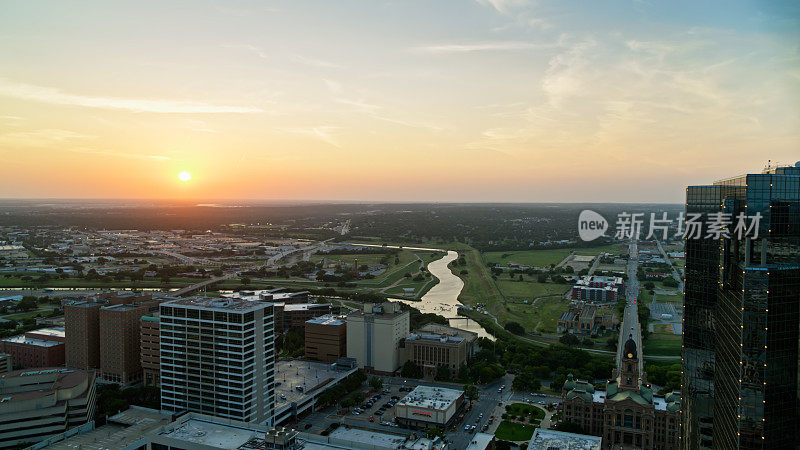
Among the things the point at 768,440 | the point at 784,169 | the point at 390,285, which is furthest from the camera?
the point at 390,285

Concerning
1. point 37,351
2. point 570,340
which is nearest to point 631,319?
point 570,340

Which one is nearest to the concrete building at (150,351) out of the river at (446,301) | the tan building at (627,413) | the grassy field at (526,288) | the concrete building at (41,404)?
the concrete building at (41,404)

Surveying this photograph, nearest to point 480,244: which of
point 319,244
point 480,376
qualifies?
point 319,244

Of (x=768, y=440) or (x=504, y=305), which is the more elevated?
(x=768, y=440)

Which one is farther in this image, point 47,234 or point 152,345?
point 47,234

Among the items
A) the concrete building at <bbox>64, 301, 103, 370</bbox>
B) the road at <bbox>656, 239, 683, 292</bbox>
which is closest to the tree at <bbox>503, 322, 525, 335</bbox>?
the road at <bbox>656, 239, 683, 292</bbox>

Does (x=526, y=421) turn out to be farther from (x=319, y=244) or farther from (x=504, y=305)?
(x=319, y=244)

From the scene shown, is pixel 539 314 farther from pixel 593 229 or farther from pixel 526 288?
pixel 593 229
